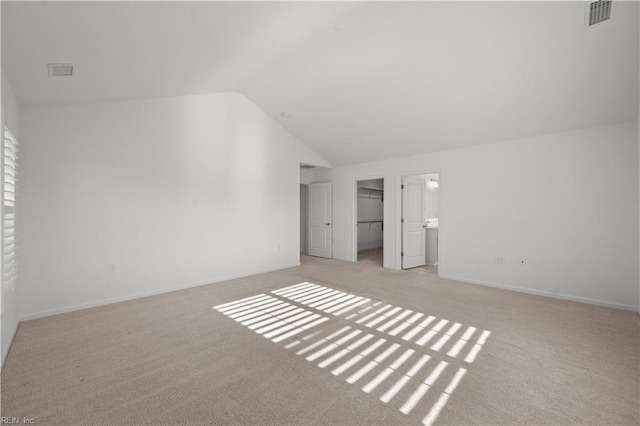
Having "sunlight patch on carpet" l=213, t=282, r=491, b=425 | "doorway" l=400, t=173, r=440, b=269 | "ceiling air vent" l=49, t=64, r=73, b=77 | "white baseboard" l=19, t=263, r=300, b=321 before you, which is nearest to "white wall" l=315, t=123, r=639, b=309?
"doorway" l=400, t=173, r=440, b=269

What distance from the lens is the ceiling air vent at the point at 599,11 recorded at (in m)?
2.40

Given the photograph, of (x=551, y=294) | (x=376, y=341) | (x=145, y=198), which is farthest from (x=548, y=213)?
(x=145, y=198)

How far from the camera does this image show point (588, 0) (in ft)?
7.85

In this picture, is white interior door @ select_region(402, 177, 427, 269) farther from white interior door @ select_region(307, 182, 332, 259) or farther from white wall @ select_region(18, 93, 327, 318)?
white wall @ select_region(18, 93, 327, 318)

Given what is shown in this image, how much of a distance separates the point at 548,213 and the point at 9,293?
6.37 m

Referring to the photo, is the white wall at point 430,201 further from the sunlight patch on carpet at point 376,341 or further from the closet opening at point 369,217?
the sunlight patch on carpet at point 376,341

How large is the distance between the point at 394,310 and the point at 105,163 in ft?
13.6

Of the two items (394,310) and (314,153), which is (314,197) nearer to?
(314,153)

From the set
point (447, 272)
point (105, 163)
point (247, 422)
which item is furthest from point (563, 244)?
point (105, 163)

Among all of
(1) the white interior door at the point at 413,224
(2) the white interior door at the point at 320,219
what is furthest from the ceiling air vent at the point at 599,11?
(2) the white interior door at the point at 320,219

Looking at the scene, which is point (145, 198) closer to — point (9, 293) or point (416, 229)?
point (9, 293)

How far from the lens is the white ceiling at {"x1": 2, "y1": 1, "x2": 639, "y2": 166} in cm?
229

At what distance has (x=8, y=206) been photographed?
2.69 m

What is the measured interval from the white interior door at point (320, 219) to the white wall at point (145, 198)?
1590 mm
